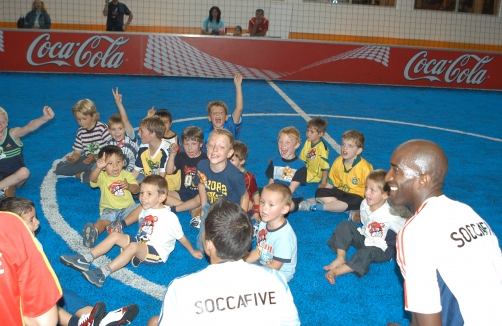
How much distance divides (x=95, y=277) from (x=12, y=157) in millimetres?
2903

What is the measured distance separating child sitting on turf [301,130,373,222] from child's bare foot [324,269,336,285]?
5.08 feet

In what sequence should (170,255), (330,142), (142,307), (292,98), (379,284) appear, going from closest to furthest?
(142,307)
(379,284)
(170,255)
(330,142)
(292,98)

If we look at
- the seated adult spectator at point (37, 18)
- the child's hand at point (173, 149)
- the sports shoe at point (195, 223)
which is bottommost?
the sports shoe at point (195, 223)

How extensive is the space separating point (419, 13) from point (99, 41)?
15.6m

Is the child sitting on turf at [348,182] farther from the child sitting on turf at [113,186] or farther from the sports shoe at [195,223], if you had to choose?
the child sitting on turf at [113,186]

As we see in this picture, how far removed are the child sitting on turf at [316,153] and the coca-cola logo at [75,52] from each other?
10352 mm

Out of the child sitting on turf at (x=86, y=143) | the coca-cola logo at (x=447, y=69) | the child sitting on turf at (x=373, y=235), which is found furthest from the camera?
the coca-cola logo at (x=447, y=69)

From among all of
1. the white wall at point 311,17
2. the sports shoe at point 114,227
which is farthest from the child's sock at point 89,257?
the white wall at point 311,17

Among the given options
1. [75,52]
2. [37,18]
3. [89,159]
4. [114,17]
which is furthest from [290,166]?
[37,18]

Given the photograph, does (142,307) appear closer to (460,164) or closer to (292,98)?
(460,164)

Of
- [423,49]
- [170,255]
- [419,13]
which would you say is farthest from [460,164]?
[419,13]

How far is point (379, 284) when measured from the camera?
5.25 m

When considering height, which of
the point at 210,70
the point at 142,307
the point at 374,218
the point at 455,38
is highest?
the point at 455,38

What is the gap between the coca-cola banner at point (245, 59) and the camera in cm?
1572
